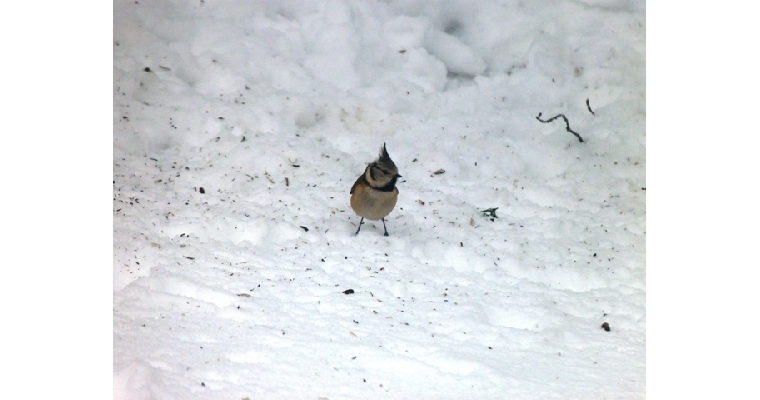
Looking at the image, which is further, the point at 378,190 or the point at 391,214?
the point at 391,214

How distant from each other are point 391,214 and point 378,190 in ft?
1.44

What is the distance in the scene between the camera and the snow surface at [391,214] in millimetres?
2498

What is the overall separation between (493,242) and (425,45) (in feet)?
6.41

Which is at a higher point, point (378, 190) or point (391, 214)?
point (378, 190)

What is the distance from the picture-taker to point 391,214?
154 inches

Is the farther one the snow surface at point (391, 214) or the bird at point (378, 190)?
the bird at point (378, 190)

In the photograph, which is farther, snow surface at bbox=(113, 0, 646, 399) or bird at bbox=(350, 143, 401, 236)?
bird at bbox=(350, 143, 401, 236)

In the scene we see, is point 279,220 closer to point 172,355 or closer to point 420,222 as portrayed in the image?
point 420,222

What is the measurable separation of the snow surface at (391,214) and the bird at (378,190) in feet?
0.64

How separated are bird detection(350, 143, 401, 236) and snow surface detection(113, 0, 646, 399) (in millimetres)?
194

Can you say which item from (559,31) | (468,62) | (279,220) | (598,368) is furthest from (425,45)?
(598,368)

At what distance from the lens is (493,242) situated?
3.53m

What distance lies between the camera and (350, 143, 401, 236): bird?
3.48m

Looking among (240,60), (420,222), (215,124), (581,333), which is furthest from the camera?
(240,60)
